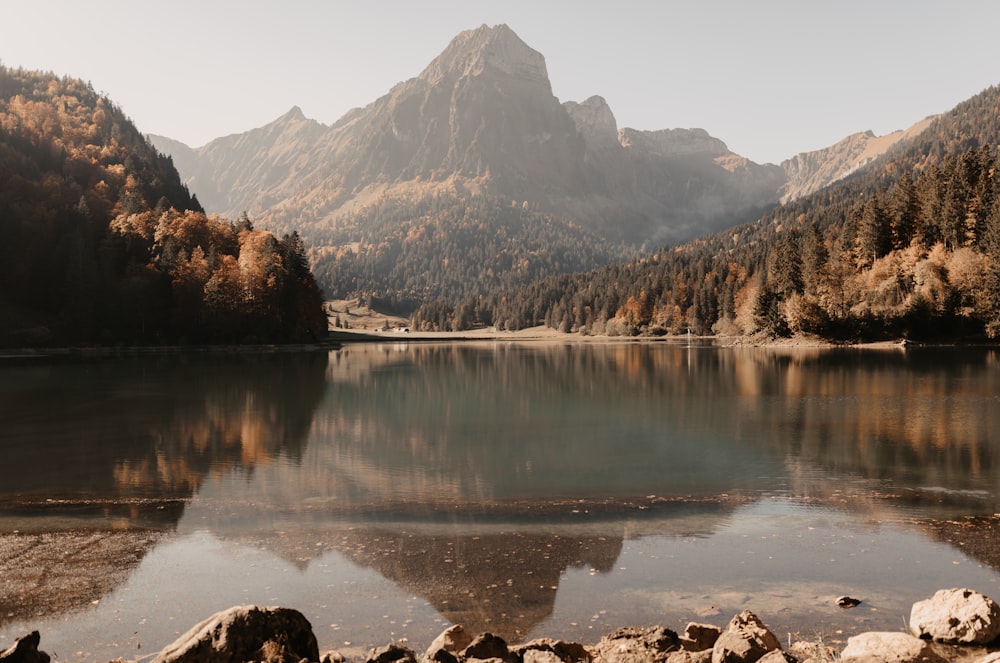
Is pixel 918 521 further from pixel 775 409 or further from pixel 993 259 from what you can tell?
pixel 993 259

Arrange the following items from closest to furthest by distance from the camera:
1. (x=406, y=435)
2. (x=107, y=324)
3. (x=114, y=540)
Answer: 1. (x=114, y=540)
2. (x=406, y=435)
3. (x=107, y=324)

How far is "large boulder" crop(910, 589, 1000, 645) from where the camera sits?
1101cm

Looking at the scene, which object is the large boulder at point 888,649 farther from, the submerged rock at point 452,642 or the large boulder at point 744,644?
the submerged rock at point 452,642

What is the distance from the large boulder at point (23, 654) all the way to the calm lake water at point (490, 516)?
1.64 m

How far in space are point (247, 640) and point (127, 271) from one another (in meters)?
135

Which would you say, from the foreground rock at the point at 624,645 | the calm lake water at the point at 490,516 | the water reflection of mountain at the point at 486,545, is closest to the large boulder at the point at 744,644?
the foreground rock at the point at 624,645

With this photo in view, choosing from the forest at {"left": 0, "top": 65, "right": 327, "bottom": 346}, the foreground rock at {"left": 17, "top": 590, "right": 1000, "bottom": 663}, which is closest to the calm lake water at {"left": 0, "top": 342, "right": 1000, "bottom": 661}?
the foreground rock at {"left": 17, "top": 590, "right": 1000, "bottom": 663}

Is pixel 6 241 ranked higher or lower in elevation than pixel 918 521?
higher

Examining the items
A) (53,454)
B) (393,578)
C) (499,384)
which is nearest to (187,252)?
(499,384)

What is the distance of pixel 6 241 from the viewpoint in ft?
419

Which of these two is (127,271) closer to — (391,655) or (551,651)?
(391,655)

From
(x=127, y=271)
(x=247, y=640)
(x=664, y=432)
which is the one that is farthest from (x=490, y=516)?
(x=127, y=271)

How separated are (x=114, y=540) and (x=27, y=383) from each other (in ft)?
193

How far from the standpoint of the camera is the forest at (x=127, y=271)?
12094 centimetres
